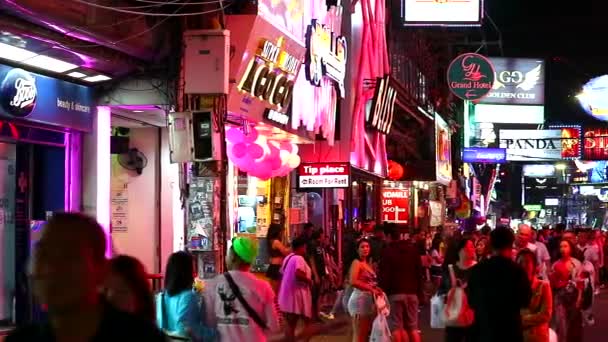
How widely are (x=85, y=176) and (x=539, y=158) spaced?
42.1 m

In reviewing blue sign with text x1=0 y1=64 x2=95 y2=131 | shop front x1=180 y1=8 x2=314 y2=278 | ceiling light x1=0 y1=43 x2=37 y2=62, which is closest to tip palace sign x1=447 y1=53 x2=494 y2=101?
shop front x1=180 y1=8 x2=314 y2=278

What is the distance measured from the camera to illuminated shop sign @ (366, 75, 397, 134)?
89.0 feet

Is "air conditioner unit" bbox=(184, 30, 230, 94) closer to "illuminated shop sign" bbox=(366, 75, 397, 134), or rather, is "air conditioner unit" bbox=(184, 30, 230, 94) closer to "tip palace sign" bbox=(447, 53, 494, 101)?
"illuminated shop sign" bbox=(366, 75, 397, 134)

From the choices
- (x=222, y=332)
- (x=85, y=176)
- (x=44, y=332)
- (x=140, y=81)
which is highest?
(x=140, y=81)

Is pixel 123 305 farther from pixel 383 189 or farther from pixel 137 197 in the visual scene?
pixel 383 189

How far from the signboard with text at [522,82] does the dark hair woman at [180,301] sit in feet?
160

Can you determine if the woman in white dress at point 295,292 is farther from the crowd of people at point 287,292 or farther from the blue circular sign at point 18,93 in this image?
the blue circular sign at point 18,93

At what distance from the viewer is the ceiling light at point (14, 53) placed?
10820 millimetres

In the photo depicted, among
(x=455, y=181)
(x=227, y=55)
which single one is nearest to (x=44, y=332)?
(x=227, y=55)

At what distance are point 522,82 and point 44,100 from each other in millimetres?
45726

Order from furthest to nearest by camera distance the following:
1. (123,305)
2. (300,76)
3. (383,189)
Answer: (383,189) → (300,76) → (123,305)

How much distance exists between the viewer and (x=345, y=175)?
21.1 meters

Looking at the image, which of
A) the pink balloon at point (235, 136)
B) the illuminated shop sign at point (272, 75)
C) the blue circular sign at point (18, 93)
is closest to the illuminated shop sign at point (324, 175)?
the illuminated shop sign at point (272, 75)

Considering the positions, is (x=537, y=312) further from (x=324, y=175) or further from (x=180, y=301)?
(x=324, y=175)
